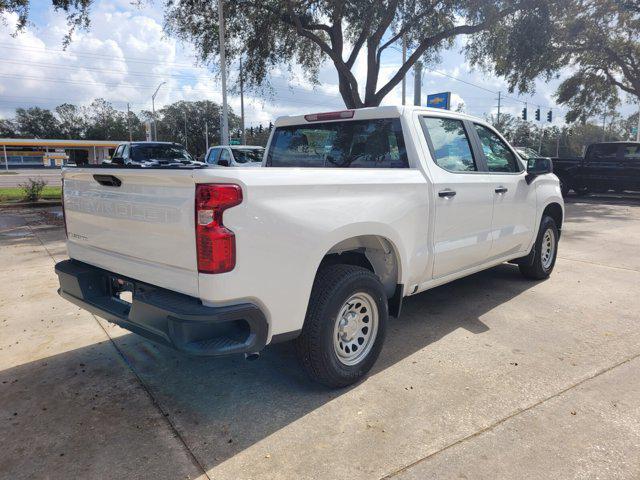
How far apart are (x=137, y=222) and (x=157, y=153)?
12.5m

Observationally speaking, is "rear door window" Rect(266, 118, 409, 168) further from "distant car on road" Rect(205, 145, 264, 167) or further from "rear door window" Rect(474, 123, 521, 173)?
"distant car on road" Rect(205, 145, 264, 167)

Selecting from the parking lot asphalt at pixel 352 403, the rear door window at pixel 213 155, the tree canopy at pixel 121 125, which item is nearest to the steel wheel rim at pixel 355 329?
the parking lot asphalt at pixel 352 403

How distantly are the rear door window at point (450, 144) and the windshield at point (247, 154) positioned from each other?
36.2ft

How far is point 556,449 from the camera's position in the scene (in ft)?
8.60

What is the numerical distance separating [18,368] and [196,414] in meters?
1.68

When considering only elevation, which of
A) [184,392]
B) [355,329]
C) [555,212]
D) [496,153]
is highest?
[496,153]

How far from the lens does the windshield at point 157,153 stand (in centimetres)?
1406

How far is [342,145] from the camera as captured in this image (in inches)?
164

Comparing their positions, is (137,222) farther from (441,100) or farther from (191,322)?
(441,100)

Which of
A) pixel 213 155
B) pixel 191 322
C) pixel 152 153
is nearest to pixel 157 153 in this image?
pixel 152 153

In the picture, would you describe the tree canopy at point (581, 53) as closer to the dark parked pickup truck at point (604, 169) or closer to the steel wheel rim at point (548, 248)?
the dark parked pickup truck at point (604, 169)

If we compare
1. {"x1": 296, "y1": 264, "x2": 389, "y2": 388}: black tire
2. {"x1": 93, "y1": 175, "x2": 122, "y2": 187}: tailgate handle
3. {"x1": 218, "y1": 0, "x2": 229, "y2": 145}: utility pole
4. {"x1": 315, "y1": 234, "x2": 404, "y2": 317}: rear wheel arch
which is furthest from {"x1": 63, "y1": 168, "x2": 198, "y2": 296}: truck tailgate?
{"x1": 218, "y1": 0, "x2": 229, "y2": 145}: utility pole

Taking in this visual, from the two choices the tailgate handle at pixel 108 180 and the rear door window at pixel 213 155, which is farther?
the rear door window at pixel 213 155

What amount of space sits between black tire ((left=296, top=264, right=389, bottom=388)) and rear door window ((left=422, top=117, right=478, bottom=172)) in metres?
1.40
